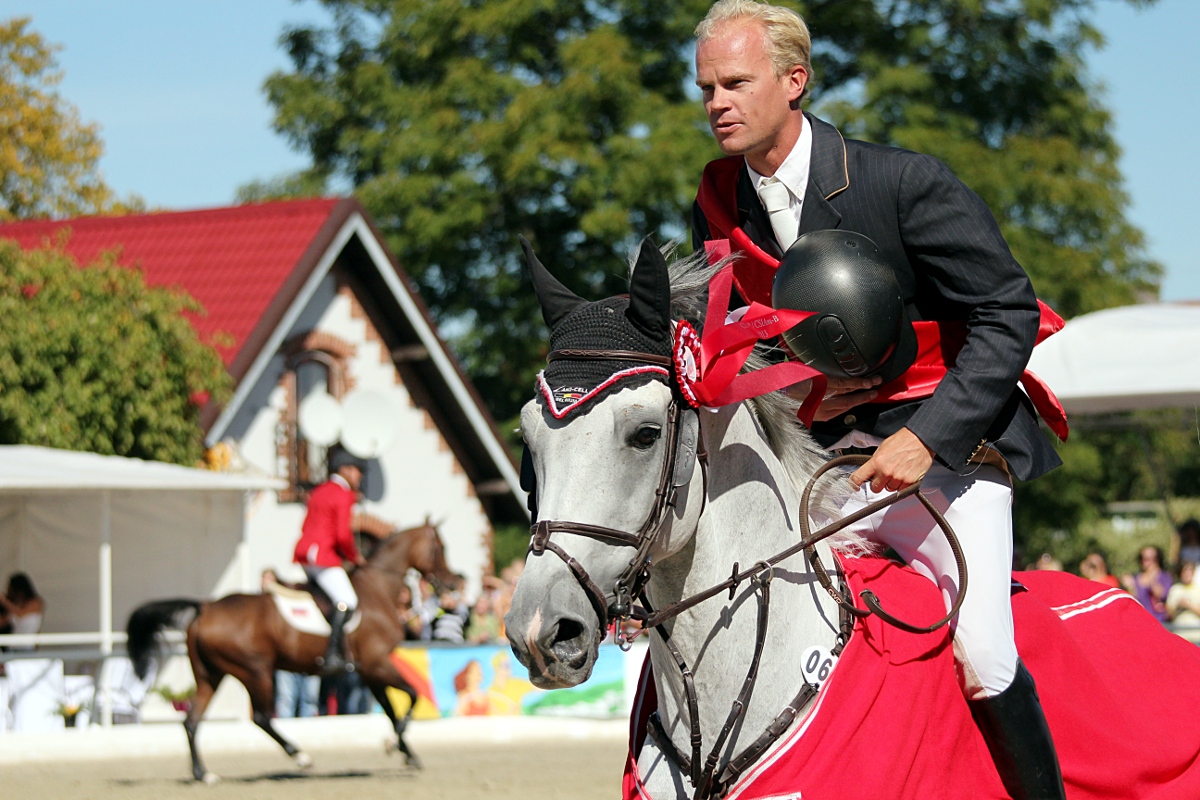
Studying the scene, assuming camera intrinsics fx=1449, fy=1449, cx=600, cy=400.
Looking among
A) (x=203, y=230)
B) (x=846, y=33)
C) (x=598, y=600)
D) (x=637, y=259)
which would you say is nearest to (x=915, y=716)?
(x=598, y=600)

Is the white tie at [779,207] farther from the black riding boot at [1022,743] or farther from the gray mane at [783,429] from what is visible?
the black riding boot at [1022,743]

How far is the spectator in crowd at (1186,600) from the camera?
1413 centimetres

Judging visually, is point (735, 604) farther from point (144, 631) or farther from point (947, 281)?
point (144, 631)

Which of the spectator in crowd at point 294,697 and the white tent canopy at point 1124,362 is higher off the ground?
the white tent canopy at point 1124,362

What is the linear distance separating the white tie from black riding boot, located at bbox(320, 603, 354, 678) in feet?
33.1

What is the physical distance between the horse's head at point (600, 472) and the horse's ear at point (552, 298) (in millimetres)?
70

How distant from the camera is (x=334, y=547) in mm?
13305

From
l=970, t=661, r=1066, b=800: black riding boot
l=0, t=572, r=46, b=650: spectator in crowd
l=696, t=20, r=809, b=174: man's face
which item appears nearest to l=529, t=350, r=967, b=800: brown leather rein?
l=970, t=661, r=1066, b=800: black riding boot

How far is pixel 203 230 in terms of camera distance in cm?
2473

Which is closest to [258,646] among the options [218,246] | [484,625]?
[484,625]

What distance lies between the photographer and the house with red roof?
21328mm

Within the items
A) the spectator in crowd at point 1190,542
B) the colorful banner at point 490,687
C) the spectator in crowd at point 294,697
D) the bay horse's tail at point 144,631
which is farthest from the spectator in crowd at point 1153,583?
the bay horse's tail at point 144,631

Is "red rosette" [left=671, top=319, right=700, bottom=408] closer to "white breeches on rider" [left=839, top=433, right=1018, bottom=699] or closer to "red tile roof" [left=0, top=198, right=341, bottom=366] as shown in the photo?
"white breeches on rider" [left=839, top=433, right=1018, bottom=699]

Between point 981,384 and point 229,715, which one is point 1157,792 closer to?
point 981,384
